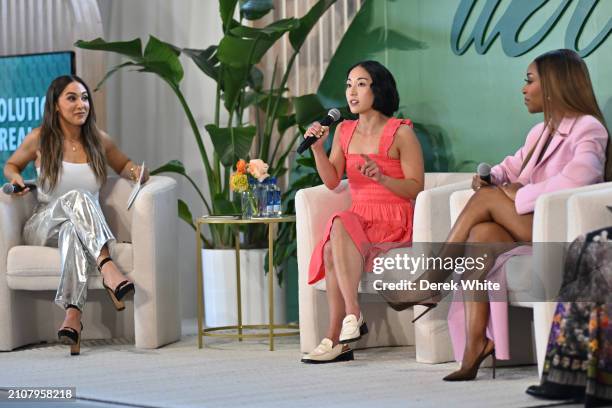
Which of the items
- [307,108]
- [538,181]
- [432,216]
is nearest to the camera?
[538,181]

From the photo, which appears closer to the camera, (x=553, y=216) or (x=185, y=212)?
(x=553, y=216)

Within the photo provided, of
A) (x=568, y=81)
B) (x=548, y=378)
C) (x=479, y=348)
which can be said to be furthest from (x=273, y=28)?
(x=548, y=378)

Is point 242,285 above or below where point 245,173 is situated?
below

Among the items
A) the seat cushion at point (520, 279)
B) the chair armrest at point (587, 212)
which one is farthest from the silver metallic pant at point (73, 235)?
the chair armrest at point (587, 212)

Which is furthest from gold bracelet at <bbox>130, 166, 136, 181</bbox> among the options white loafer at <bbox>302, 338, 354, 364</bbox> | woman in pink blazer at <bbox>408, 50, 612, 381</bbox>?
woman in pink blazer at <bbox>408, 50, 612, 381</bbox>

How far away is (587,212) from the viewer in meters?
3.31

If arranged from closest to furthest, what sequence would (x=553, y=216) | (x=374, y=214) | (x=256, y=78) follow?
(x=553, y=216) → (x=374, y=214) → (x=256, y=78)

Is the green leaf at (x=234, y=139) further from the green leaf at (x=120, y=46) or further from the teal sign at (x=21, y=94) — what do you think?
the teal sign at (x=21, y=94)

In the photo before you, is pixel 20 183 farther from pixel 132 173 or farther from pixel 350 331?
pixel 350 331

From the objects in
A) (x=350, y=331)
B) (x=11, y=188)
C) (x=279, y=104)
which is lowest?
(x=350, y=331)

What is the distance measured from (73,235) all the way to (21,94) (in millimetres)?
2063

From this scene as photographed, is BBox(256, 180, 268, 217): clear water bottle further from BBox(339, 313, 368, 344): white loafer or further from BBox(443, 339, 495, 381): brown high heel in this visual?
BBox(443, 339, 495, 381): brown high heel

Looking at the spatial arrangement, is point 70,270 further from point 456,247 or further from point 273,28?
→ point 456,247

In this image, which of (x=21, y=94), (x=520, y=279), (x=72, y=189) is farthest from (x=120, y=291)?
(x=21, y=94)
